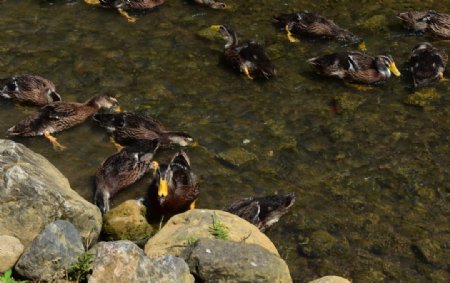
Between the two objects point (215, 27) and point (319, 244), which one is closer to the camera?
point (319, 244)

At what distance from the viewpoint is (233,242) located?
303 inches

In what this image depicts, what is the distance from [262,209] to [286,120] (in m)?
2.41

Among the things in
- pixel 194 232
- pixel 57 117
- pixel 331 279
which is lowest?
pixel 57 117

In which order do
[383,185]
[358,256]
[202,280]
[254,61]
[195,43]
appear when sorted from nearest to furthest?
[202,280] < [358,256] < [383,185] < [254,61] < [195,43]

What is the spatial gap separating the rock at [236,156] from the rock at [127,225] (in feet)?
6.15

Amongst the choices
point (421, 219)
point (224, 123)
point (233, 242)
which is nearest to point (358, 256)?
point (421, 219)

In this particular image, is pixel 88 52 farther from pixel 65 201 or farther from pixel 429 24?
pixel 429 24

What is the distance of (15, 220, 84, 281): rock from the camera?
7098 millimetres

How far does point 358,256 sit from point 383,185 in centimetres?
150

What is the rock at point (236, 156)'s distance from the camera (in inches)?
405

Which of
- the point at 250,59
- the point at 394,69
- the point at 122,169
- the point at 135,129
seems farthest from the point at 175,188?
the point at 394,69

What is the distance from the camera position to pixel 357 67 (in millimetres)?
12023

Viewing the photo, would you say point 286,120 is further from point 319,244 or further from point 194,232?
point 194,232

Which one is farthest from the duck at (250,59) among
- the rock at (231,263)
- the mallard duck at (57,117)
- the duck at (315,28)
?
the rock at (231,263)
